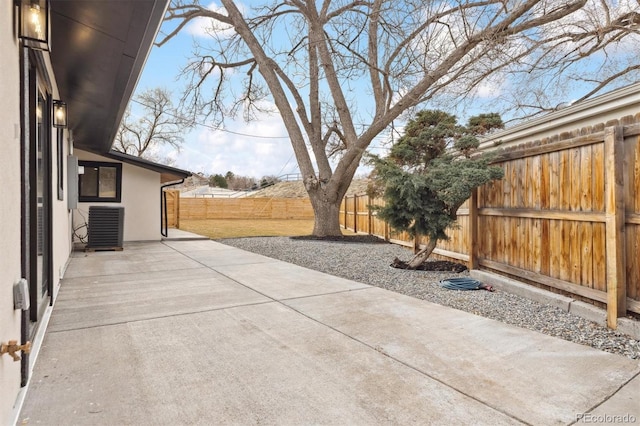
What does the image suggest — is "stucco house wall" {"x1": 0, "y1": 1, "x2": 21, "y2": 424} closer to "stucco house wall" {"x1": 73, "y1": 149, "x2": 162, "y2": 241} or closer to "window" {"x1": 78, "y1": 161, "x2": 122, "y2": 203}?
"window" {"x1": 78, "y1": 161, "x2": 122, "y2": 203}

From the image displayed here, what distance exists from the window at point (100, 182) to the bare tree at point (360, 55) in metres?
5.42

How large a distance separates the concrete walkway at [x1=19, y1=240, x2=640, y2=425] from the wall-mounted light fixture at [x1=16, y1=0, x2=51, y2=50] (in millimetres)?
2090

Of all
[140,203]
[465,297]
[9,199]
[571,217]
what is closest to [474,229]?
[465,297]

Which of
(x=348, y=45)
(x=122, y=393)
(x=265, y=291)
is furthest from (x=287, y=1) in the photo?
(x=122, y=393)

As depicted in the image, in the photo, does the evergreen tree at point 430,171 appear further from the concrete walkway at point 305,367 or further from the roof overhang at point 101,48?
the roof overhang at point 101,48

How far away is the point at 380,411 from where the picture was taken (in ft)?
6.66

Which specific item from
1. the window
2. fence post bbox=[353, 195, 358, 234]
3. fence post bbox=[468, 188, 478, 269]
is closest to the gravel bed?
fence post bbox=[468, 188, 478, 269]

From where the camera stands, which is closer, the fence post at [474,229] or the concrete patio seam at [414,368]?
the concrete patio seam at [414,368]

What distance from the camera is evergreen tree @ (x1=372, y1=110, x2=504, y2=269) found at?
5457 millimetres

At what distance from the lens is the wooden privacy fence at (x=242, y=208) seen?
78.6ft

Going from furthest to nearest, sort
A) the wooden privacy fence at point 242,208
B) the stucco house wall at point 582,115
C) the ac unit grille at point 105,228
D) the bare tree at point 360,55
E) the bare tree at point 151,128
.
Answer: the bare tree at point 151,128
the wooden privacy fence at point 242,208
the ac unit grille at point 105,228
the bare tree at point 360,55
the stucco house wall at point 582,115

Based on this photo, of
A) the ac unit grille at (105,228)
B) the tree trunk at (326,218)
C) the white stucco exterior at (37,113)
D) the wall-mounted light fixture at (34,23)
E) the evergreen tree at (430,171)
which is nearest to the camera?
the white stucco exterior at (37,113)

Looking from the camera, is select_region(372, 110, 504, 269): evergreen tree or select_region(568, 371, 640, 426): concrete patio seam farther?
select_region(372, 110, 504, 269): evergreen tree

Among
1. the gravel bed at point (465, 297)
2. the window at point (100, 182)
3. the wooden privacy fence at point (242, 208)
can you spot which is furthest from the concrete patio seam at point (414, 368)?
the wooden privacy fence at point (242, 208)
